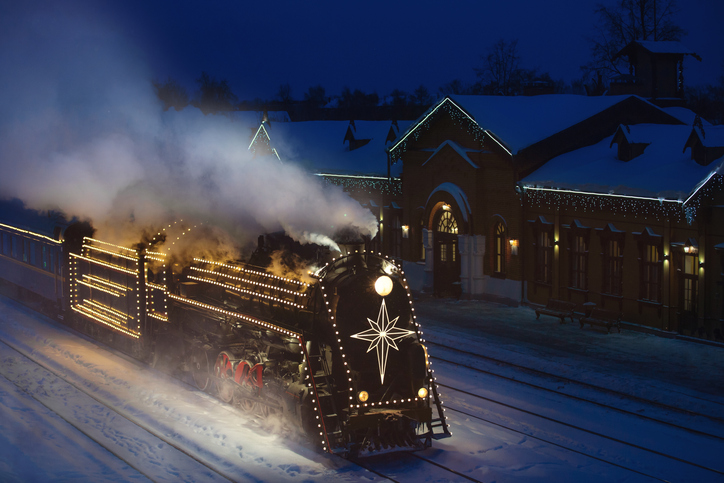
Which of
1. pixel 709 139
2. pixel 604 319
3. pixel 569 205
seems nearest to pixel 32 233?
pixel 569 205

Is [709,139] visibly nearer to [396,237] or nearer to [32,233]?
[396,237]

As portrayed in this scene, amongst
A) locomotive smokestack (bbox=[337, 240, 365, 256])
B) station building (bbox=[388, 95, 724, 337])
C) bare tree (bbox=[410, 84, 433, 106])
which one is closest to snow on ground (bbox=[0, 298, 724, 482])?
station building (bbox=[388, 95, 724, 337])

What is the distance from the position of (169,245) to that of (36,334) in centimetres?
582

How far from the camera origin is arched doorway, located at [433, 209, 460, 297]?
24312 millimetres

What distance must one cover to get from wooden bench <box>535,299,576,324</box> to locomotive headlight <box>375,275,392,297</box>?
34.5ft

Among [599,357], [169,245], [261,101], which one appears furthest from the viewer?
[261,101]

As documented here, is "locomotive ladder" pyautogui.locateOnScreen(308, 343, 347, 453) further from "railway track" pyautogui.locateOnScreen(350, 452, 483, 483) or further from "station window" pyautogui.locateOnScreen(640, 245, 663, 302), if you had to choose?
"station window" pyautogui.locateOnScreen(640, 245, 663, 302)

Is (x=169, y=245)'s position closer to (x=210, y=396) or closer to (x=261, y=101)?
(x=210, y=396)

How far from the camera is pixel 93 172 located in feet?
57.9

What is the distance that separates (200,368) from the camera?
1322 cm

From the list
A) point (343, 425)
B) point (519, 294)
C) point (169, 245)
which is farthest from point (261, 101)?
point (343, 425)

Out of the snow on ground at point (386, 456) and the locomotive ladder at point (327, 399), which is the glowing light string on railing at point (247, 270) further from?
the snow on ground at point (386, 456)

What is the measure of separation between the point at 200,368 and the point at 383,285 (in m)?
4.88

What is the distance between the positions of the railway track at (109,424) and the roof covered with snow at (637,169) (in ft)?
41.1
